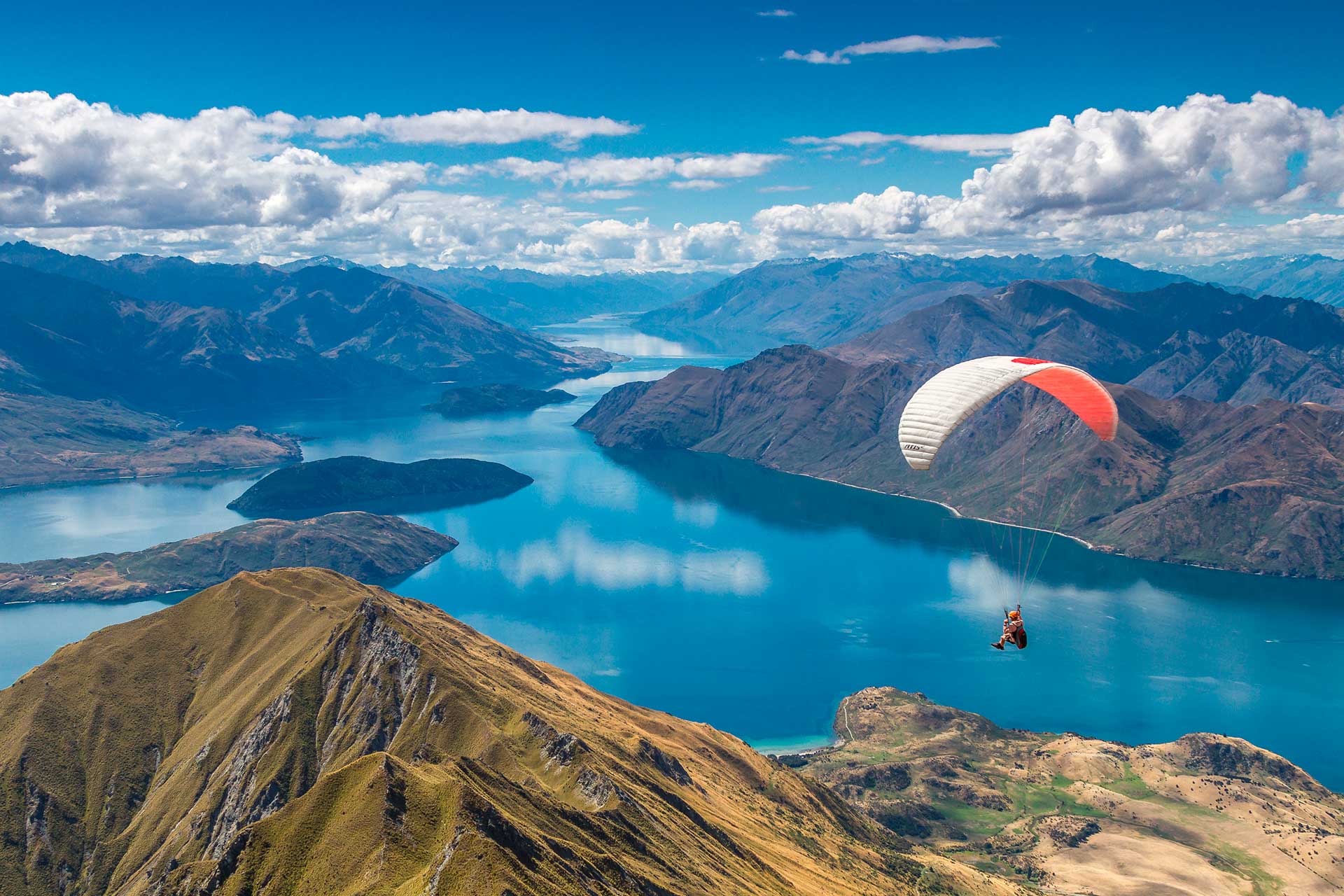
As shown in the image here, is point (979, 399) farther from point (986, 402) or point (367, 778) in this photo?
point (367, 778)

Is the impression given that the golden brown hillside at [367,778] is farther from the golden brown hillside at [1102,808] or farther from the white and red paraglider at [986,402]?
the white and red paraglider at [986,402]

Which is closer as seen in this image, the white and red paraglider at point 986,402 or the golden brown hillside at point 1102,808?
the white and red paraglider at point 986,402

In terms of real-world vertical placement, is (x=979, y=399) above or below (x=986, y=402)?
above

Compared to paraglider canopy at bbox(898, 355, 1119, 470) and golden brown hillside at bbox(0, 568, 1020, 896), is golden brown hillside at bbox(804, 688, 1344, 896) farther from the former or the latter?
paraglider canopy at bbox(898, 355, 1119, 470)

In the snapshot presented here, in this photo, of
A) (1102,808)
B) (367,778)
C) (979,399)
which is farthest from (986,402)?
(1102,808)

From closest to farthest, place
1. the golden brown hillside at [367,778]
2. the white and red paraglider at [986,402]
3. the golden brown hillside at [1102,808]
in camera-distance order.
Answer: the white and red paraglider at [986,402] < the golden brown hillside at [367,778] < the golden brown hillside at [1102,808]

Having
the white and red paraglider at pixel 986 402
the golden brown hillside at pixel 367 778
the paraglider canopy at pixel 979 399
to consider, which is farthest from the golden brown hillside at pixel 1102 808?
the paraglider canopy at pixel 979 399
